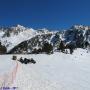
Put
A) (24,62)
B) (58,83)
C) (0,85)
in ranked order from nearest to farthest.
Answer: (0,85)
(58,83)
(24,62)

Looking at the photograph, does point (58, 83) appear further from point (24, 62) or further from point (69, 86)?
point (24, 62)

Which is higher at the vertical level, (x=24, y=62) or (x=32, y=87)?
(x=24, y=62)

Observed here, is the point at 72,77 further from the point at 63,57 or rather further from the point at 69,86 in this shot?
the point at 63,57

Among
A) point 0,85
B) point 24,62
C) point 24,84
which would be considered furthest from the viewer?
point 24,62

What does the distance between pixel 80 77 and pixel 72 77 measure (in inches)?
41.3

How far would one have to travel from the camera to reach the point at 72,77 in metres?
28.1

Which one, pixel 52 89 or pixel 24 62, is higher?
pixel 24 62

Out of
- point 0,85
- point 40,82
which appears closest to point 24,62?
point 40,82

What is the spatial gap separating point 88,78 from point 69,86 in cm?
525

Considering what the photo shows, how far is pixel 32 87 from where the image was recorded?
21969 mm

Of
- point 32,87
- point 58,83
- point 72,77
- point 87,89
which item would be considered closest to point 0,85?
point 32,87

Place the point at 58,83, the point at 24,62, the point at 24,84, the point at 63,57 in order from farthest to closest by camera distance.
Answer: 1. the point at 63,57
2. the point at 24,62
3. the point at 58,83
4. the point at 24,84

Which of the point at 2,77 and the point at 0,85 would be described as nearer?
the point at 0,85

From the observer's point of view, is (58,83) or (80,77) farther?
(80,77)
